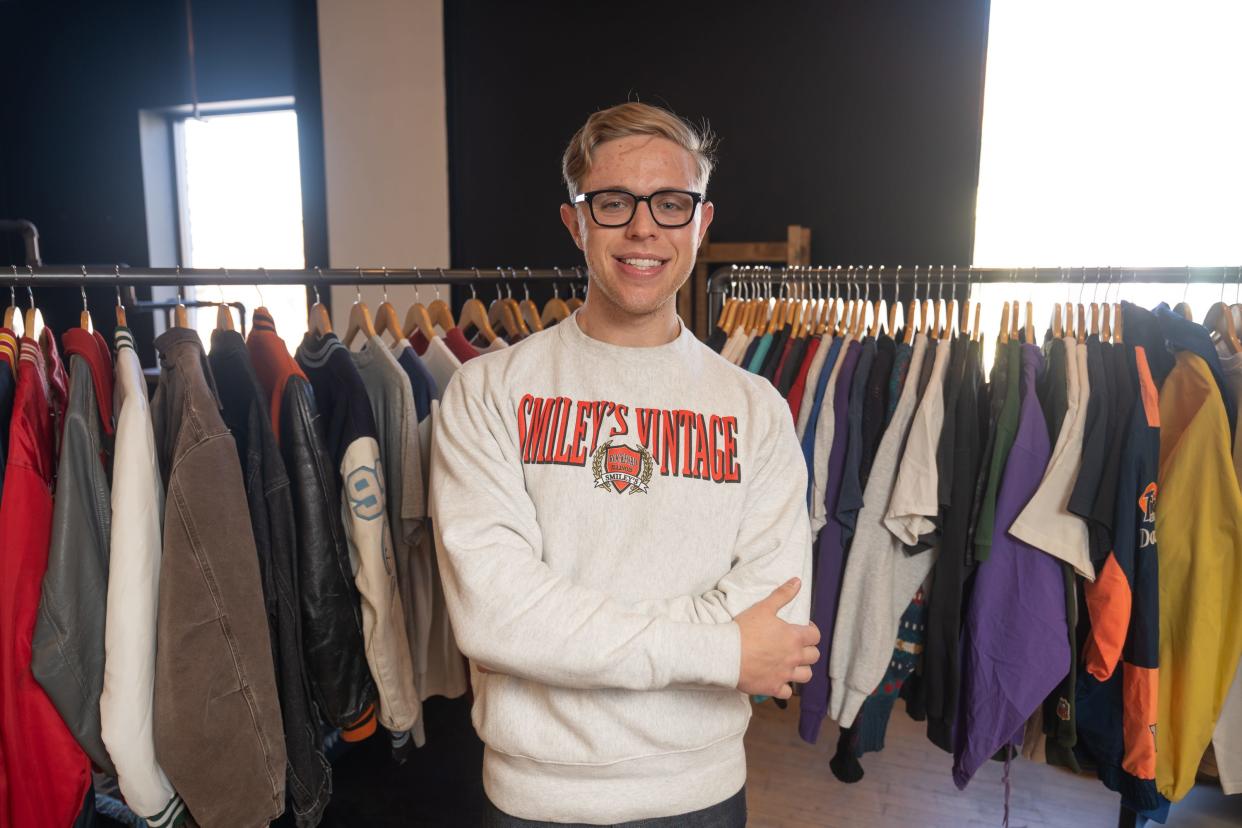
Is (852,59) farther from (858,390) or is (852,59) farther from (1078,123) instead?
(858,390)

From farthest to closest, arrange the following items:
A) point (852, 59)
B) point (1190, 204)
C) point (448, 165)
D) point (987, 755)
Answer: point (448, 165), point (852, 59), point (1190, 204), point (987, 755)

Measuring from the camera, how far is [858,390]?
1713mm

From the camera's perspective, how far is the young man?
0.97 m

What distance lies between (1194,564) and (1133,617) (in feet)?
0.50

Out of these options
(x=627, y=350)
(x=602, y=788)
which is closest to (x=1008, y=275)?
(x=627, y=350)

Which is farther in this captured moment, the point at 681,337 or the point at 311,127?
the point at 311,127

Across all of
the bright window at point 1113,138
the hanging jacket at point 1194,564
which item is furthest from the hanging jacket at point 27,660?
the bright window at point 1113,138

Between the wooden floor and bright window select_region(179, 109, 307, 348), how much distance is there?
3.48 m

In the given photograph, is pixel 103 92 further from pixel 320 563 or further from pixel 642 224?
pixel 642 224

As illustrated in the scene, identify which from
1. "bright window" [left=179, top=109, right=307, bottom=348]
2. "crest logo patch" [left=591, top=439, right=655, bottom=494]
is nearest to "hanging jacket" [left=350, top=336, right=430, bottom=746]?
"crest logo patch" [left=591, top=439, right=655, bottom=494]

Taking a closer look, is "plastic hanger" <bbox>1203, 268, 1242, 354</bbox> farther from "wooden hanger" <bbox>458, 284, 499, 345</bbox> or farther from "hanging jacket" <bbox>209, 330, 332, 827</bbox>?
"hanging jacket" <bbox>209, 330, 332, 827</bbox>

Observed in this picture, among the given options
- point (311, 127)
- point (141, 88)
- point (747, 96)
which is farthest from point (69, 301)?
point (747, 96)

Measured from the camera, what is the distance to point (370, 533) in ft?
4.76

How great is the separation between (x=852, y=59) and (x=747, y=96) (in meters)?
0.44
